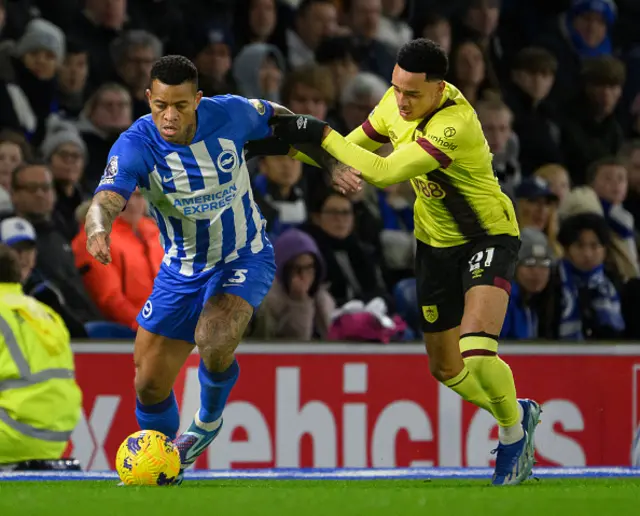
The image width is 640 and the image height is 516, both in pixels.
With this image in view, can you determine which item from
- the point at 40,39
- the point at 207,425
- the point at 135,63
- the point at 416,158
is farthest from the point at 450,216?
the point at 40,39

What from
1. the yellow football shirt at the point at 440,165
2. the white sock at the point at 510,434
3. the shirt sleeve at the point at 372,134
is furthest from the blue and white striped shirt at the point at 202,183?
the white sock at the point at 510,434

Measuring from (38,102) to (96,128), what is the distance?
502 millimetres

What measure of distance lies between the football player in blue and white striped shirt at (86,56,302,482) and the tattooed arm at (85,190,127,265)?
Result: 10.4 inches

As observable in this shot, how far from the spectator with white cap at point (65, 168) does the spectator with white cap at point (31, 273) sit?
0.54 metres

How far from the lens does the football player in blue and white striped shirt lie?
818cm

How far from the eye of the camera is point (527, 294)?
1187 cm

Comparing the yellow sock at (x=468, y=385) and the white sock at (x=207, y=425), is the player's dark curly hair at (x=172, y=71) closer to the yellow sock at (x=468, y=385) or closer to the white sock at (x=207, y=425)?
the white sock at (x=207, y=425)

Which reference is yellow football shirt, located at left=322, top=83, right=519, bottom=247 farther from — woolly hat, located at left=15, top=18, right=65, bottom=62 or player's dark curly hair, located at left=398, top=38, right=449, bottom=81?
woolly hat, located at left=15, top=18, right=65, bottom=62

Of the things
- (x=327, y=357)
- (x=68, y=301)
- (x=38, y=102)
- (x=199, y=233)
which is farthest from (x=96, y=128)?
(x=199, y=233)

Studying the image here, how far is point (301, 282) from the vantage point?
36.7 ft

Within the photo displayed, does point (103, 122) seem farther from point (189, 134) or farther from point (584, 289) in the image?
point (584, 289)

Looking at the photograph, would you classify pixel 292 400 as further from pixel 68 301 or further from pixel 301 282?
pixel 68 301

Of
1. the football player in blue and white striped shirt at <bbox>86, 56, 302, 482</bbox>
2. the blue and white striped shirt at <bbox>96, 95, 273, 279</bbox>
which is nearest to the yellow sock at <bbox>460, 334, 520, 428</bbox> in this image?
the football player in blue and white striped shirt at <bbox>86, 56, 302, 482</bbox>

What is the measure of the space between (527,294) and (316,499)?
16.3ft
